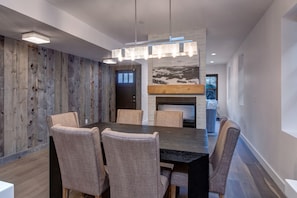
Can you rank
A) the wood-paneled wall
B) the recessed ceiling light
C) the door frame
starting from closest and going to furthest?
the recessed ceiling light → the wood-paneled wall → the door frame

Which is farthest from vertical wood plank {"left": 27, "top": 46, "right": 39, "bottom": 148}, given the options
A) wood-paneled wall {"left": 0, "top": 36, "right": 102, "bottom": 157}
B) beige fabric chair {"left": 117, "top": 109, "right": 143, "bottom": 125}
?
beige fabric chair {"left": 117, "top": 109, "right": 143, "bottom": 125}

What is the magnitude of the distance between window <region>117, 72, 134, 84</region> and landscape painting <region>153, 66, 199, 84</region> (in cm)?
281

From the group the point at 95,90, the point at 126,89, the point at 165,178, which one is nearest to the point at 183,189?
the point at 165,178

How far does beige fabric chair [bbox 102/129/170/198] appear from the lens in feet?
4.59

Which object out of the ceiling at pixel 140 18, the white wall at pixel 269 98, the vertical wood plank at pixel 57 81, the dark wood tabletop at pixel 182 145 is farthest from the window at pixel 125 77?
the dark wood tabletop at pixel 182 145

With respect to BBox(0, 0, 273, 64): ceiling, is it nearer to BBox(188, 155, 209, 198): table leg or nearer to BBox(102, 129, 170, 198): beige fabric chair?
BBox(102, 129, 170, 198): beige fabric chair

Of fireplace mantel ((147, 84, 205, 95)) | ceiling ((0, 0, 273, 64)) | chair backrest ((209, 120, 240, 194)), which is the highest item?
ceiling ((0, 0, 273, 64))

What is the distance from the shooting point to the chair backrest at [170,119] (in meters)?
2.96

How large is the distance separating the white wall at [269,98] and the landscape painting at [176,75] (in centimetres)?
119

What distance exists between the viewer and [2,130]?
130 inches

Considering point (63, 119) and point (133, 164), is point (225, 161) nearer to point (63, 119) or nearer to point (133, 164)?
point (133, 164)

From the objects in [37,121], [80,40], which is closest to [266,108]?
[80,40]

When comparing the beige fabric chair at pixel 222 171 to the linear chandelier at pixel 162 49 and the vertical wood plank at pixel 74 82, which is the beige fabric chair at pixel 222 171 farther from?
the vertical wood plank at pixel 74 82

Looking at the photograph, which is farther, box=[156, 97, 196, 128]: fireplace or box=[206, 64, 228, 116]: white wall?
box=[206, 64, 228, 116]: white wall
